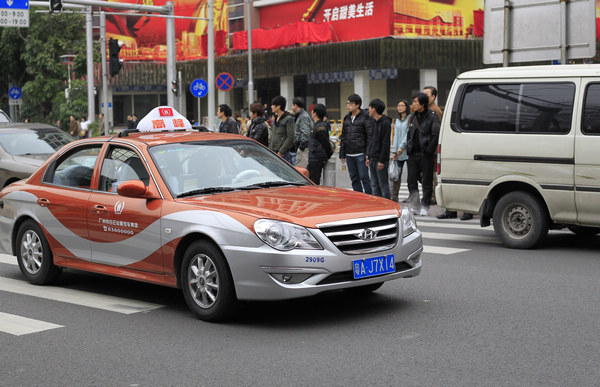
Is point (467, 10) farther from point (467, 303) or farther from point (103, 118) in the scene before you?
point (467, 303)

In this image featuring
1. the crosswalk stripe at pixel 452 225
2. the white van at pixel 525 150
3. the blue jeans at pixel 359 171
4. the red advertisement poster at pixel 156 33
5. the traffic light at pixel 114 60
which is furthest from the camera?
the red advertisement poster at pixel 156 33

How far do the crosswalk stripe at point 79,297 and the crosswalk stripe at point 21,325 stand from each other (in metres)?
0.63

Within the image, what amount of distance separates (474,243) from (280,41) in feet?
127

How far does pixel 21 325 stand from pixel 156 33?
56843 millimetres

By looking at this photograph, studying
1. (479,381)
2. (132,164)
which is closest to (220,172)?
(132,164)

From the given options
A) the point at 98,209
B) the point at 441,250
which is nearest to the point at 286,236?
the point at 98,209

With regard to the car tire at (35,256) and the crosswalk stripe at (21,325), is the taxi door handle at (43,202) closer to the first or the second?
the car tire at (35,256)

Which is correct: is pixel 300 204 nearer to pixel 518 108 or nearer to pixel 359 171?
pixel 518 108

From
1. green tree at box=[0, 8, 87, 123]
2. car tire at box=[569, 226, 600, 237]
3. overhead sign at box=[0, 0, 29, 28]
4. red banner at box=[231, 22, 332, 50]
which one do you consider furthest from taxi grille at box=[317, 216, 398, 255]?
red banner at box=[231, 22, 332, 50]

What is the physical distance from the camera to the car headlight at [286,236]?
6.46 meters

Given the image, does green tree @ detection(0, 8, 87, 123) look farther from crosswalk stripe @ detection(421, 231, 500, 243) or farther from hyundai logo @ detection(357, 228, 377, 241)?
hyundai logo @ detection(357, 228, 377, 241)

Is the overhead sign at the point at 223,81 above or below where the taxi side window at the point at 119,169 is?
above

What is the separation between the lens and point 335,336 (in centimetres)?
634

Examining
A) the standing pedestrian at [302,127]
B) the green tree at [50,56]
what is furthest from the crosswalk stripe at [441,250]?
the green tree at [50,56]
